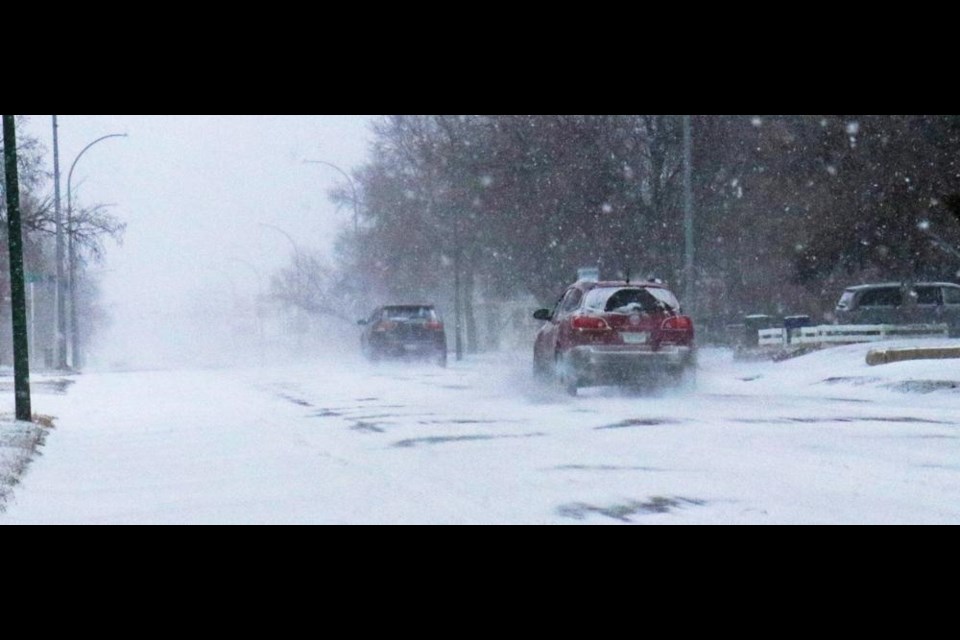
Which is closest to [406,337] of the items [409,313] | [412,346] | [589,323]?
[412,346]

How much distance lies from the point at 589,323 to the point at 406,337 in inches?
569

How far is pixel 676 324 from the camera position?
18.6 meters

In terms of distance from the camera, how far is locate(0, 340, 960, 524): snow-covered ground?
28.3 feet

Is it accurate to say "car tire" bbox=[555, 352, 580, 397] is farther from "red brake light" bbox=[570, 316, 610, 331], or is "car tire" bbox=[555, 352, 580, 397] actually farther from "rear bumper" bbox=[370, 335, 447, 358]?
"rear bumper" bbox=[370, 335, 447, 358]

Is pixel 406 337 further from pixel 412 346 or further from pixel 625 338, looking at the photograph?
pixel 625 338

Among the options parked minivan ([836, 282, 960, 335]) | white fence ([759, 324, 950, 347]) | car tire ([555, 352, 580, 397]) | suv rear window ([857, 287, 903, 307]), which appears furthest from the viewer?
suv rear window ([857, 287, 903, 307])

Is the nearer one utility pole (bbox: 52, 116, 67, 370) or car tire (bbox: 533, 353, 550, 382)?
car tire (bbox: 533, 353, 550, 382)

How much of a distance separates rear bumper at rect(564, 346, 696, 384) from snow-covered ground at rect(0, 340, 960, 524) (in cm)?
40

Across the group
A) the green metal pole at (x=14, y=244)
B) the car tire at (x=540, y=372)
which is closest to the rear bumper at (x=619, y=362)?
the car tire at (x=540, y=372)

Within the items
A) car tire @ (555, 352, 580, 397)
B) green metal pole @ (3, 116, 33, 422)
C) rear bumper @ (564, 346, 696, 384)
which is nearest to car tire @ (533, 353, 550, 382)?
car tire @ (555, 352, 580, 397)
